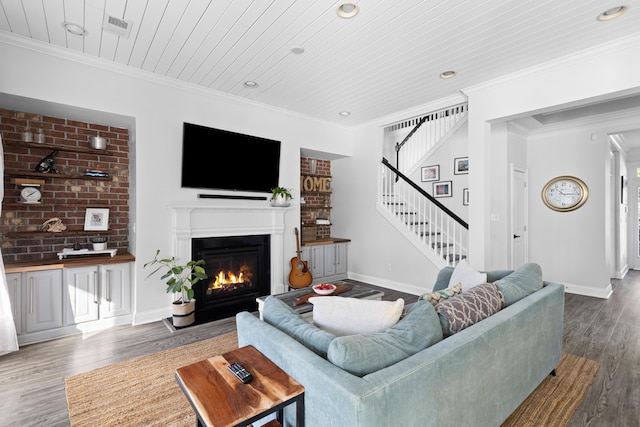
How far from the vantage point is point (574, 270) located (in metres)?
4.80

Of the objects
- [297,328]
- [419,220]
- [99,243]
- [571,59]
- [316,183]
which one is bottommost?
[297,328]

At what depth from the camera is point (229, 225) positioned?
13.4ft

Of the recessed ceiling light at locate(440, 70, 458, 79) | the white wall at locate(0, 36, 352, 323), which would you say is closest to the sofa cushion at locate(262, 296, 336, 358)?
the white wall at locate(0, 36, 352, 323)

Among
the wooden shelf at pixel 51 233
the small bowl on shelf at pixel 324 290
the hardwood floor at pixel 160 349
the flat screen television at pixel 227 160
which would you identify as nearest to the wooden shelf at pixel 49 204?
the wooden shelf at pixel 51 233

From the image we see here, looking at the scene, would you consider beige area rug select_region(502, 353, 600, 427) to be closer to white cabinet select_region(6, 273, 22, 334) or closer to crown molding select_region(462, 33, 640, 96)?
crown molding select_region(462, 33, 640, 96)

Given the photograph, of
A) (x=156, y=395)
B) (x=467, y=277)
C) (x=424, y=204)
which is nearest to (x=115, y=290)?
(x=156, y=395)

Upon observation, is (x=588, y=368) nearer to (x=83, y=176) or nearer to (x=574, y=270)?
(x=574, y=270)

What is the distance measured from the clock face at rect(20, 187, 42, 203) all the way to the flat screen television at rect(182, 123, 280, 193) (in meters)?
1.39

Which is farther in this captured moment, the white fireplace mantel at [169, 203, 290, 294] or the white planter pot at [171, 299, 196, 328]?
the white fireplace mantel at [169, 203, 290, 294]

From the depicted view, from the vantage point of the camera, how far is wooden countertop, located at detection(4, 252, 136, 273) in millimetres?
2886

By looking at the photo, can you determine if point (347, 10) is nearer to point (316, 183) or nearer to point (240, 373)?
point (240, 373)

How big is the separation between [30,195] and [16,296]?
1000mm

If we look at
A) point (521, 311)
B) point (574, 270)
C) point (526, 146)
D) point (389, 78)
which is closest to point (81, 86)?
point (389, 78)

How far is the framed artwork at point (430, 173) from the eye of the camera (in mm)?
5699
